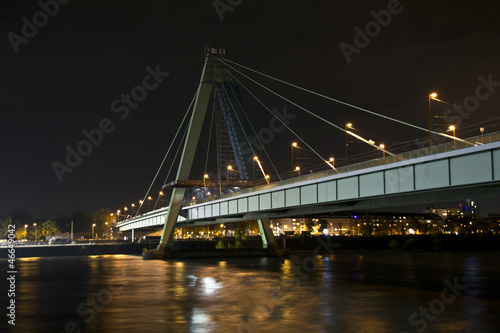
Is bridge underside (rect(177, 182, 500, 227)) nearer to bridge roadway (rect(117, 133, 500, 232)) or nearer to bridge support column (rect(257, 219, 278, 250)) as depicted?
bridge roadway (rect(117, 133, 500, 232))

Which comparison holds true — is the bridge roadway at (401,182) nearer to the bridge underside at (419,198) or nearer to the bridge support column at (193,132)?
the bridge underside at (419,198)

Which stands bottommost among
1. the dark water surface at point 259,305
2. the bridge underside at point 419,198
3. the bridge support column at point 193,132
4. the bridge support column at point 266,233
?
the dark water surface at point 259,305

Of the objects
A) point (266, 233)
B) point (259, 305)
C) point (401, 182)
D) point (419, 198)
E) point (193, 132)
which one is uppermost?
point (193, 132)

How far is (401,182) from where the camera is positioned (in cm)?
3806

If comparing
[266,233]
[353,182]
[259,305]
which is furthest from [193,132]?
[259,305]

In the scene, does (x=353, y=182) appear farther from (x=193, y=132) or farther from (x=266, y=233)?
(x=266, y=233)

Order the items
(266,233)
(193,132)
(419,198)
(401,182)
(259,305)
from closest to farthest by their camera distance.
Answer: (259,305)
(401,182)
(419,198)
(193,132)
(266,233)

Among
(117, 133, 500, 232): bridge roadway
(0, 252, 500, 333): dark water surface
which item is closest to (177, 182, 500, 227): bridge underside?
(117, 133, 500, 232): bridge roadway

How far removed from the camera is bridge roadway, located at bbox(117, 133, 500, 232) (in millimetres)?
32094

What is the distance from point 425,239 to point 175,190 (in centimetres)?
8584

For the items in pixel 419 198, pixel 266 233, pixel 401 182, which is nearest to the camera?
pixel 401 182

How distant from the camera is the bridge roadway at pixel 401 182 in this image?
105 feet

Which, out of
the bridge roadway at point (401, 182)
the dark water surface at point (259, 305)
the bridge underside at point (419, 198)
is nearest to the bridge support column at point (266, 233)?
the bridge roadway at point (401, 182)

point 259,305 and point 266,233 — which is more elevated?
point 266,233
